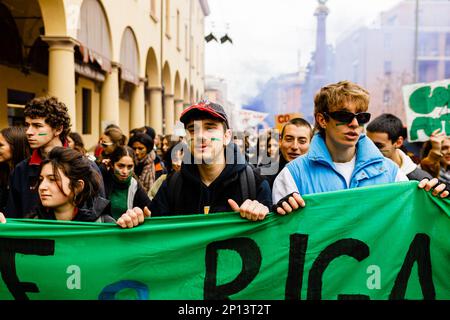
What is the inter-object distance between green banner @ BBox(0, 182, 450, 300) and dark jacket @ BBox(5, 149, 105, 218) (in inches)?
23.8

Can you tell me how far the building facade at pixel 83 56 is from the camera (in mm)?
10375

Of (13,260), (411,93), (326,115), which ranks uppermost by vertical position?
(411,93)

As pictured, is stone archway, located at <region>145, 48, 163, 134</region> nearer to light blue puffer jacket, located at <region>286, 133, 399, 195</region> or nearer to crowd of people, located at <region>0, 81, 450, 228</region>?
crowd of people, located at <region>0, 81, 450, 228</region>

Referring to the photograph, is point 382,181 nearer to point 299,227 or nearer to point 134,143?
point 299,227

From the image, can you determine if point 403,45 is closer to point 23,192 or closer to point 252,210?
point 23,192

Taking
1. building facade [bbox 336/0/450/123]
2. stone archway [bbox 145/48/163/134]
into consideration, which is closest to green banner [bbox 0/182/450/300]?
stone archway [bbox 145/48/163/134]

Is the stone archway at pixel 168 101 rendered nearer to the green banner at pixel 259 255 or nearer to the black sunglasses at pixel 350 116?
the green banner at pixel 259 255

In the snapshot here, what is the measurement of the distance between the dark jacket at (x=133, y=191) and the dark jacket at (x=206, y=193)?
2312 mm

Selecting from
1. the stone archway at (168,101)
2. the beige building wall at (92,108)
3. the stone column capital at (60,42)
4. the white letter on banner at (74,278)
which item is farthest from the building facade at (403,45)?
the white letter on banner at (74,278)

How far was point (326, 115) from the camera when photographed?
9.19 ft

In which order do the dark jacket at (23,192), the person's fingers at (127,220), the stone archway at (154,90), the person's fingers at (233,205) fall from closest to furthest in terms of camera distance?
the person's fingers at (233,205)
the person's fingers at (127,220)
the dark jacket at (23,192)
the stone archway at (154,90)

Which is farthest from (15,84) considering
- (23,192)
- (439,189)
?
(439,189)
